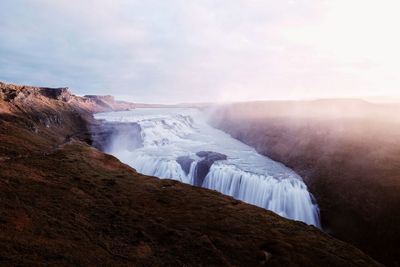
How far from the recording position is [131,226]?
77.7 feet

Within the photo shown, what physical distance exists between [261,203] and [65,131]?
51.4m

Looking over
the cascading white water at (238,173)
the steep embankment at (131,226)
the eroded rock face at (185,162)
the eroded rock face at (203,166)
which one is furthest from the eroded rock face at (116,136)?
the steep embankment at (131,226)

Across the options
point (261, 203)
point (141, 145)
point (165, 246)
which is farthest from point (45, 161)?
point (141, 145)

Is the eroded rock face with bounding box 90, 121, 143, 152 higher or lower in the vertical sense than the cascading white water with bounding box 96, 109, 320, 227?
higher

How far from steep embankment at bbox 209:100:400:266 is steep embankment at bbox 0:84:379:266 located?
1583cm

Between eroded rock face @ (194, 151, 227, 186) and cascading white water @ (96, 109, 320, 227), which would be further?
eroded rock face @ (194, 151, 227, 186)

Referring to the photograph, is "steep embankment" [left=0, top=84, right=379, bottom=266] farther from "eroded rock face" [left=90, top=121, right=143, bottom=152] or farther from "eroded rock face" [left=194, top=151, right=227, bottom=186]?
Answer: "eroded rock face" [left=90, top=121, right=143, bottom=152]

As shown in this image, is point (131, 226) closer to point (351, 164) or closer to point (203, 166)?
point (203, 166)

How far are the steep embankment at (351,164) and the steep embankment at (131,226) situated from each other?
15834 mm

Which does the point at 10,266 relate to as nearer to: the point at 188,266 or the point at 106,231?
the point at 106,231

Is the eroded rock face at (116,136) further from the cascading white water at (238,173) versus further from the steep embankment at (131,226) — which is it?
the steep embankment at (131,226)

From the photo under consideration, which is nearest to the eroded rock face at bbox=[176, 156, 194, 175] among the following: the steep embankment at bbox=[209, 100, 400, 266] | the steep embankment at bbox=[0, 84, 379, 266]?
the steep embankment at bbox=[209, 100, 400, 266]

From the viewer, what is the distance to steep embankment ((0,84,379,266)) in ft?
61.0

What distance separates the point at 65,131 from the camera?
75.7 metres
